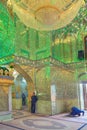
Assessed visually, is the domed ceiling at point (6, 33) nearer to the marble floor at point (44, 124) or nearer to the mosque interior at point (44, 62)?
the mosque interior at point (44, 62)

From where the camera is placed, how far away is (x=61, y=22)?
11.2 ft

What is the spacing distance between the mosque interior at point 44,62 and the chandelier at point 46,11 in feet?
10.7

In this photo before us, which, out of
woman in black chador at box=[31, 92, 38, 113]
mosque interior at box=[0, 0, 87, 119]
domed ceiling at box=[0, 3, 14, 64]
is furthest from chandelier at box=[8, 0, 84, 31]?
woman in black chador at box=[31, 92, 38, 113]

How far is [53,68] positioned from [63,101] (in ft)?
5.82

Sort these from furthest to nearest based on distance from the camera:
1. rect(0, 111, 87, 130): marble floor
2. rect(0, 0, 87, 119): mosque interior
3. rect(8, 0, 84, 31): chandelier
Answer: rect(0, 0, 87, 119): mosque interior, rect(0, 111, 87, 130): marble floor, rect(8, 0, 84, 31): chandelier

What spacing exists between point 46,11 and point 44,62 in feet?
17.8

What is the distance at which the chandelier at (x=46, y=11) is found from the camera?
3.02 meters

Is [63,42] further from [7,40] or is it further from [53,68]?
[7,40]

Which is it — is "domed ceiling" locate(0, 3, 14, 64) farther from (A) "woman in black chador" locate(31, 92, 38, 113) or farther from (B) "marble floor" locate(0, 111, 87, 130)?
(B) "marble floor" locate(0, 111, 87, 130)

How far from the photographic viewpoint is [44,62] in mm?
8406

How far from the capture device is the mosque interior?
7.71 m

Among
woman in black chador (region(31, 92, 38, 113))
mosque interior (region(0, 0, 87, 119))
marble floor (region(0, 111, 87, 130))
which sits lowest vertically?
marble floor (region(0, 111, 87, 130))

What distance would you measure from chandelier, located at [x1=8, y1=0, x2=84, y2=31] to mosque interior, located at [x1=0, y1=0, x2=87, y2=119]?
3253mm

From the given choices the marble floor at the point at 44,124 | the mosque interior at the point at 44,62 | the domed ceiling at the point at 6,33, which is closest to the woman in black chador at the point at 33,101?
the mosque interior at the point at 44,62
